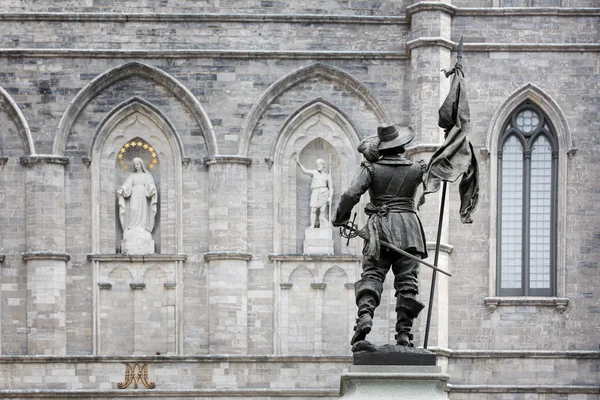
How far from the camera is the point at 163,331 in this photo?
3331 centimetres

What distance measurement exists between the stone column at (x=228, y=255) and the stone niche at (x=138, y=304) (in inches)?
28.8

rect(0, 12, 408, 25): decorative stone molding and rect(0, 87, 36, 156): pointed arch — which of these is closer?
rect(0, 87, 36, 156): pointed arch

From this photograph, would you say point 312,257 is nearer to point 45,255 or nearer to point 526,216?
point 526,216

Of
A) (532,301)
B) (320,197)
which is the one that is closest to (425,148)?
(320,197)

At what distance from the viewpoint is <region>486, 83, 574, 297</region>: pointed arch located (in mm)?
33438

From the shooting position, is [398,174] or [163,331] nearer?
[398,174]

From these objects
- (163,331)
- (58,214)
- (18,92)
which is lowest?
(163,331)

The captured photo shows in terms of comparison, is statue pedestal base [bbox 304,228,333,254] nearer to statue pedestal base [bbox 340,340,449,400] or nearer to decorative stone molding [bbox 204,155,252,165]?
decorative stone molding [bbox 204,155,252,165]

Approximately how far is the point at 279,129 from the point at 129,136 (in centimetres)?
295

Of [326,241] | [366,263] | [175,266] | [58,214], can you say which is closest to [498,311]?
[326,241]

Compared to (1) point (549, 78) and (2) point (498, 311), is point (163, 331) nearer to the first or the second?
(2) point (498, 311)

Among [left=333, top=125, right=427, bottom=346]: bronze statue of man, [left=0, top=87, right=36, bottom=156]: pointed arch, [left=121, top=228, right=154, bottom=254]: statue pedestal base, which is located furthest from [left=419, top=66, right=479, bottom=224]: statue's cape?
[left=0, top=87, right=36, bottom=156]: pointed arch

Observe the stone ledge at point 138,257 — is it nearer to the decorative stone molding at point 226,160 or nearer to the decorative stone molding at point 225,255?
the decorative stone molding at point 225,255

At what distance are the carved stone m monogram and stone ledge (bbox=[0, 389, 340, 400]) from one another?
0.16 metres
